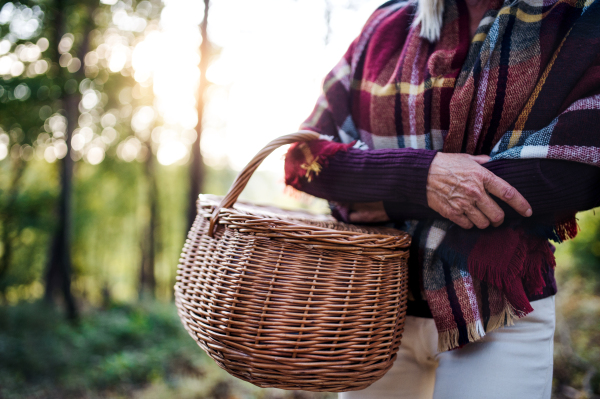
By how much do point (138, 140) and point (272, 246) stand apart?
401 inches

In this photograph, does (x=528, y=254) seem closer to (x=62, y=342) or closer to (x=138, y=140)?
(x=62, y=342)

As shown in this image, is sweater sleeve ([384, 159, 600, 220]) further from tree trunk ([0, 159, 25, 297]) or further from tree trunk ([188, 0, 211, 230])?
tree trunk ([0, 159, 25, 297])

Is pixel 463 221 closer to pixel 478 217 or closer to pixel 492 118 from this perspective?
pixel 478 217

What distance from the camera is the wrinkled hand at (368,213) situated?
3.13ft

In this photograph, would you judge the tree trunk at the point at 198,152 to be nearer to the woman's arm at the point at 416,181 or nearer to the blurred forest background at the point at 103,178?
the blurred forest background at the point at 103,178

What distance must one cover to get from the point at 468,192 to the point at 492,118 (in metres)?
0.21

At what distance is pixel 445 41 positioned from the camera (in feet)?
3.10

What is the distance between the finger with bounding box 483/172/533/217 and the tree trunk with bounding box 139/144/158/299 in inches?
416

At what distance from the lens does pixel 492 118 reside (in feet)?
2.75

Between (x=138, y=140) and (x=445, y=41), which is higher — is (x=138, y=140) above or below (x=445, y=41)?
below

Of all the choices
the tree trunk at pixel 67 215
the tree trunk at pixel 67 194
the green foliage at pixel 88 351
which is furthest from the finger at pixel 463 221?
the tree trunk at pixel 67 215

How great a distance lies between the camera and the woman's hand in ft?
2.49

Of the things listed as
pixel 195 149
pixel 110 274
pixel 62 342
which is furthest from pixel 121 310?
pixel 110 274

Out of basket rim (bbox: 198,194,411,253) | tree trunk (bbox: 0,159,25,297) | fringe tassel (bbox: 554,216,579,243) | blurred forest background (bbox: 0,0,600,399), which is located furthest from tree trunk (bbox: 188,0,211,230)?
fringe tassel (bbox: 554,216,579,243)
